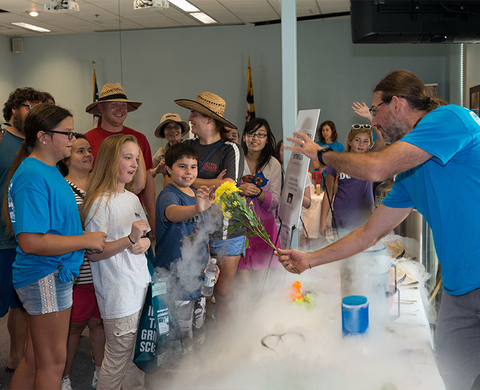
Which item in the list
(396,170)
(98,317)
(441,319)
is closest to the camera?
(396,170)

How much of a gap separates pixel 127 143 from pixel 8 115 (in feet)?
3.46

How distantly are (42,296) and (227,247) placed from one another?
3.65 ft

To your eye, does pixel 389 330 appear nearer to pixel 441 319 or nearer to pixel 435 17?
pixel 441 319

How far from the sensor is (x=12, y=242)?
2.65 meters

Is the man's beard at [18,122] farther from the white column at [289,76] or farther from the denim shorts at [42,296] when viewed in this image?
the white column at [289,76]

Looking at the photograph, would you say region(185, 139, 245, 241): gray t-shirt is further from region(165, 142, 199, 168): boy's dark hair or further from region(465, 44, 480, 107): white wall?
region(465, 44, 480, 107): white wall

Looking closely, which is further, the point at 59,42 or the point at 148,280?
the point at 59,42

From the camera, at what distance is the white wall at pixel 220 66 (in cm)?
548

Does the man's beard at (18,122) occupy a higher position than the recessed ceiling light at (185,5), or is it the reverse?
the recessed ceiling light at (185,5)

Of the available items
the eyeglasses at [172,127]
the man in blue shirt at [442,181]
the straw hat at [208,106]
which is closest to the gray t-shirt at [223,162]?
the straw hat at [208,106]

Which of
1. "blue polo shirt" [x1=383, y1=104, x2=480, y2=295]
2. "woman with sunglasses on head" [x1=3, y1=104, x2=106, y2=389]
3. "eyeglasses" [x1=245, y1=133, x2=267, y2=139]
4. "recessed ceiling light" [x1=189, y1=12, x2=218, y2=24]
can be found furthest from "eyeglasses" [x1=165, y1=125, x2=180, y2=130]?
"blue polo shirt" [x1=383, y1=104, x2=480, y2=295]

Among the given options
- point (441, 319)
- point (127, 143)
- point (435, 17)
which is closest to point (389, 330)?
point (441, 319)

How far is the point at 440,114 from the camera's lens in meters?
1.47

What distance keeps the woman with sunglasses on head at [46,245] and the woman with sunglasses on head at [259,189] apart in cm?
121
